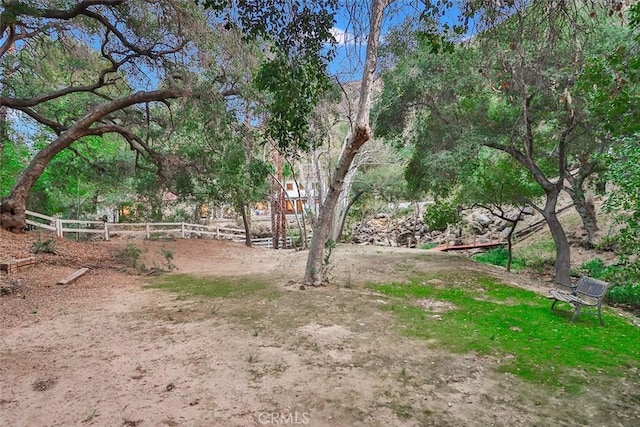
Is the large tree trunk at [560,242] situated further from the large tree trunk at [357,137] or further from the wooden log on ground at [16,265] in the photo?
the wooden log on ground at [16,265]

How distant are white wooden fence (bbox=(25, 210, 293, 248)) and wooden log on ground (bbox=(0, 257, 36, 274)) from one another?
13.6 feet

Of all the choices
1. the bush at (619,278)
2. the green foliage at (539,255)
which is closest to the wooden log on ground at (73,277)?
the bush at (619,278)

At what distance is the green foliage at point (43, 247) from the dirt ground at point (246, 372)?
2.69m

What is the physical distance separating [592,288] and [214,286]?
24.6ft

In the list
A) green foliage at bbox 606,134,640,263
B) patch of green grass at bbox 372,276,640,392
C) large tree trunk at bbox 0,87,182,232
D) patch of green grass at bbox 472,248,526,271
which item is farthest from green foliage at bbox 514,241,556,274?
large tree trunk at bbox 0,87,182,232

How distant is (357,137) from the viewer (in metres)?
7.11

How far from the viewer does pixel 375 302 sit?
6801 mm

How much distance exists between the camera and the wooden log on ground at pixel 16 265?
7320 millimetres

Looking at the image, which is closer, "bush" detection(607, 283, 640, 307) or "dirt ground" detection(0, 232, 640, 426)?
"dirt ground" detection(0, 232, 640, 426)

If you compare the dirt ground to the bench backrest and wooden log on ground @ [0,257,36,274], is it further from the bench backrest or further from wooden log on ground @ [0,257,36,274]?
the bench backrest

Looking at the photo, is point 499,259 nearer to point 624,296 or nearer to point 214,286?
point 624,296

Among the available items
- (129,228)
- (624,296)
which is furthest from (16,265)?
(624,296)

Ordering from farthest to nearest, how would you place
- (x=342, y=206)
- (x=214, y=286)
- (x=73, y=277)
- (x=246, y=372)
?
(x=342, y=206), (x=214, y=286), (x=73, y=277), (x=246, y=372)

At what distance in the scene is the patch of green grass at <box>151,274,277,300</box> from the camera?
740 cm
